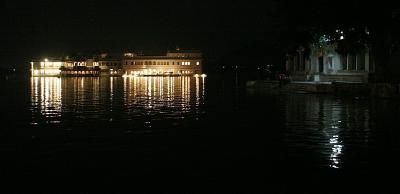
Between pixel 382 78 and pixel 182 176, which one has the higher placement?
pixel 382 78

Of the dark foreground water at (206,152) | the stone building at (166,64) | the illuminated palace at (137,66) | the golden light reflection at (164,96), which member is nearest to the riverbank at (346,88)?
the golden light reflection at (164,96)

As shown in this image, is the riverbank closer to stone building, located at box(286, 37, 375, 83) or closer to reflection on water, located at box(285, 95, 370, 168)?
stone building, located at box(286, 37, 375, 83)

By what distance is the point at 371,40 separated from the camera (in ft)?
122

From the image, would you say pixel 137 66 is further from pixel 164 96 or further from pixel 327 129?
pixel 327 129

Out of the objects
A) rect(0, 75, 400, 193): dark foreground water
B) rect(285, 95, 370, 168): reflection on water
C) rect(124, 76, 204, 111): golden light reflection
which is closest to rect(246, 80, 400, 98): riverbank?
rect(124, 76, 204, 111): golden light reflection

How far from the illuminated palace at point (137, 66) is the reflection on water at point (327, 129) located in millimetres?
139181

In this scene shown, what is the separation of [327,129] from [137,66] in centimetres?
16166

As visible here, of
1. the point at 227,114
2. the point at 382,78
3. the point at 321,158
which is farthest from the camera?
the point at 382,78

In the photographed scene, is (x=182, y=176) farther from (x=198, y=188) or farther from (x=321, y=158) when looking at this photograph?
(x=321, y=158)

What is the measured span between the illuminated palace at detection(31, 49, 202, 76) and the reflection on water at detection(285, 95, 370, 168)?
139181 millimetres

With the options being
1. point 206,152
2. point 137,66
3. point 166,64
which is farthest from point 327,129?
point 137,66

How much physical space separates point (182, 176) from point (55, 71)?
18136 cm

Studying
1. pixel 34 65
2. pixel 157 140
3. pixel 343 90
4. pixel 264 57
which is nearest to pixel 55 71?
pixel 34 65

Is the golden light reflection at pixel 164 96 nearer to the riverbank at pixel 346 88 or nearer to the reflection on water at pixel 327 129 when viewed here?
the reflection on water at pixel 327 129
